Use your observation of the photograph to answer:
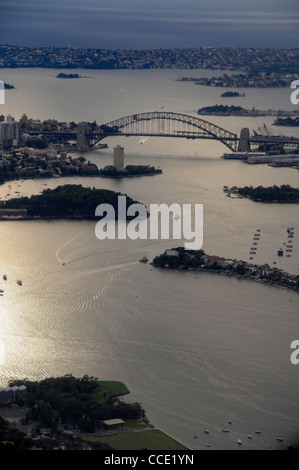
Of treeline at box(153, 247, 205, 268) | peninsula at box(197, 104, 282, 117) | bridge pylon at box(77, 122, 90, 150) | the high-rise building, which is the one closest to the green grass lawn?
treeline at box(153, 247, 205, 268)

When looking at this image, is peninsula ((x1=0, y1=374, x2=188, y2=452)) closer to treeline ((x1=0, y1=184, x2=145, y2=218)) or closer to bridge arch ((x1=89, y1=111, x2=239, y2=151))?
treeline ((x1=0, y1=184, x2=145, y2=218))

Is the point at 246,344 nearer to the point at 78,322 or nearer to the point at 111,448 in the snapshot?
the point at 78,322

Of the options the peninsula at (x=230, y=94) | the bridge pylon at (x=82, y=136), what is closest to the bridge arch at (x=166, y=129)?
the bridge pylon at (x=82, y=136)

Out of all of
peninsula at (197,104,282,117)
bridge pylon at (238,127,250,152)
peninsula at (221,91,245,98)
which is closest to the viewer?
bridge pylon at (238,127,250,152)

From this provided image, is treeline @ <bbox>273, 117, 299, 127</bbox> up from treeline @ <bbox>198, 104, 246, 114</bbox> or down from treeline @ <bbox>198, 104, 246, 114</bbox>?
down

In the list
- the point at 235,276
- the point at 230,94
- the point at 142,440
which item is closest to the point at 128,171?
the point at 235,276

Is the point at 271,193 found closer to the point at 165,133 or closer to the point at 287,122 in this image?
the point at 165,133
